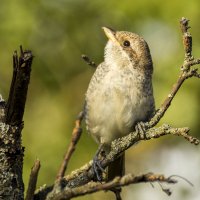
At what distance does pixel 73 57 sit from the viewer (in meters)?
6.80

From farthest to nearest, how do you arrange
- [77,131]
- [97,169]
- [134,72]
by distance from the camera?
[134,72]
[97,169]
[77,131]

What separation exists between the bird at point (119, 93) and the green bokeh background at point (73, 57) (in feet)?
2.67

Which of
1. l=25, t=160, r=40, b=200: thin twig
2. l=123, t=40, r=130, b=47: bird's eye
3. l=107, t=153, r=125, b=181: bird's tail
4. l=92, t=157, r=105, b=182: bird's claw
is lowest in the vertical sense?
l=25, t=160, r=40, b=200: thin twig

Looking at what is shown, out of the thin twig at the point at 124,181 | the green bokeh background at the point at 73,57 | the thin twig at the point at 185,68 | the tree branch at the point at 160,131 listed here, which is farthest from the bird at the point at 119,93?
the thin twig at the point at 124,181

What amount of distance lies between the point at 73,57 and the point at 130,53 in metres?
1.71

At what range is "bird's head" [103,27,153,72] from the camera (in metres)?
5.11

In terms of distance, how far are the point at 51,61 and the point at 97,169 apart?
9.97 feet

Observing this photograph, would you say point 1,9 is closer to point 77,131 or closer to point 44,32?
point 44,32

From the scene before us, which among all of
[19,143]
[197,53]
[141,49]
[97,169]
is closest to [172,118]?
[197,53]

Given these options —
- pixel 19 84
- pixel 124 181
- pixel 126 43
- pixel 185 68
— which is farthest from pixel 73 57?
pixel 124 181

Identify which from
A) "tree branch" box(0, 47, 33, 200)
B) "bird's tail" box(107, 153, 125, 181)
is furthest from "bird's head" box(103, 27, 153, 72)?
"tree branch" box(0, 47, 33, 200)

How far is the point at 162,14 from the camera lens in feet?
20.2

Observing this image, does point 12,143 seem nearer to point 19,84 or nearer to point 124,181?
point 19,84

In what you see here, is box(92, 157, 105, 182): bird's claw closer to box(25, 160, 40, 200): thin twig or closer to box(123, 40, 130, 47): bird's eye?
box(25, 160, 40, 200): thin twig
